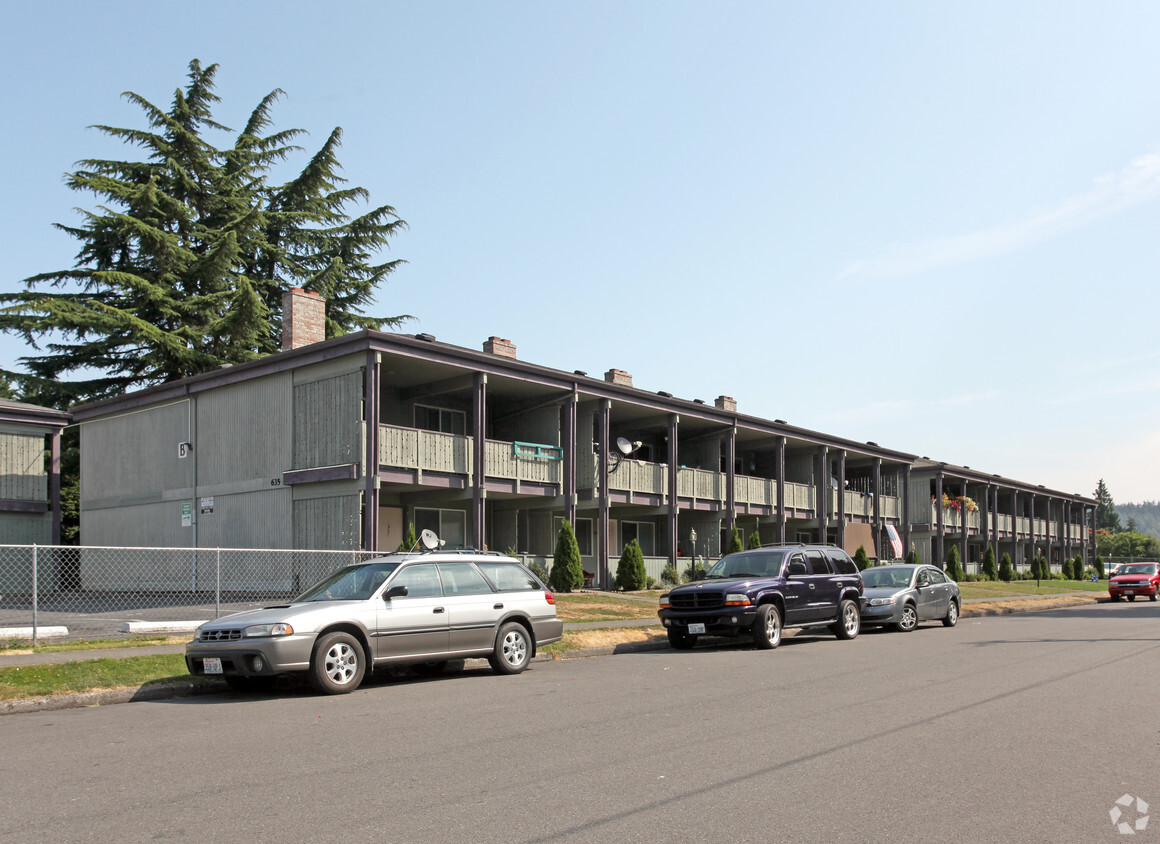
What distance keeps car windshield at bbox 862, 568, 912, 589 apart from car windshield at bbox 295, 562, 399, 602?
12523mm

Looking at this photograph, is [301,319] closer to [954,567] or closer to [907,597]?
[907,597]

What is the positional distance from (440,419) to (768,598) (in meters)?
14.8

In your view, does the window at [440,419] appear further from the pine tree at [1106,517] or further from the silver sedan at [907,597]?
the pine tree at [1106,517]

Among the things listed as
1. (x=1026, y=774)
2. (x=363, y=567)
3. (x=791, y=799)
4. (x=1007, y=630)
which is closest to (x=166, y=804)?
(x=791, y=799)

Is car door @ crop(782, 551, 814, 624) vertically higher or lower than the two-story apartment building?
lower

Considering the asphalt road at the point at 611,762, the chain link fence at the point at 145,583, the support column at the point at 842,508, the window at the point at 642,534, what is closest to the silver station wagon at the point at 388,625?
the asphalt road at the point at 611,762

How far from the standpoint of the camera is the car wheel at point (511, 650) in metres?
13.0

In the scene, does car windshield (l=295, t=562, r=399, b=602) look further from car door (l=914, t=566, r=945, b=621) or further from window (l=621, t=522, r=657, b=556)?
window (l=621, t=522, r=657, b=556)

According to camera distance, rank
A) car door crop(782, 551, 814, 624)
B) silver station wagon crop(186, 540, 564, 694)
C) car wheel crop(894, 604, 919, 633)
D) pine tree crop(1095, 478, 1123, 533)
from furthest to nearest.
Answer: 1. pine tree crop(1095, 478, 1123, 533)
2. car wheel crop(894, 604, 919, 633)
3. car door crop(782, 551, 814, 624)
4. silver station wagon crop(186, 540, 564, 694)

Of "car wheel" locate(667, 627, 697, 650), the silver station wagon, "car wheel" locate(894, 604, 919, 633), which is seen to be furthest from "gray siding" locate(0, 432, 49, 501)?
"car wheel" locate(894, 604, 919, 633)

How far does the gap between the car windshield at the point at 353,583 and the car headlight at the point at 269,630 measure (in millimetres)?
1092

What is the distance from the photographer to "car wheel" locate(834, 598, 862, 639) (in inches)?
725

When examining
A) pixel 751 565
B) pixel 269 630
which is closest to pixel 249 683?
pixel 269 630

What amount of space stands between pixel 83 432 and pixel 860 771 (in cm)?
3119
